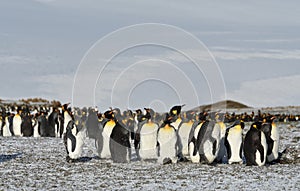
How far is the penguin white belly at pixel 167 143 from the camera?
12594 mm

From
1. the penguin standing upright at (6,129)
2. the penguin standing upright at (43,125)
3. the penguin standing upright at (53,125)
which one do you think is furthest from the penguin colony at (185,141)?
the penguin standing upright at (6,129)

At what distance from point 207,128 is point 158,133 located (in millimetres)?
1104

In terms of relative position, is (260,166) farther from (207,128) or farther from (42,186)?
(42,186)

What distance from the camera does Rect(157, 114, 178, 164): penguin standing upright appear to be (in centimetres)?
1259

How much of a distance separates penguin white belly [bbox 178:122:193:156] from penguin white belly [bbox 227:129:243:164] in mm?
1059

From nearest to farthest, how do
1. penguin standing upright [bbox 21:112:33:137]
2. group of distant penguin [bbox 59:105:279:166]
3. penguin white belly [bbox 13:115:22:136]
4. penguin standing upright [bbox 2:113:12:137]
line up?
group of distant penguin [bbox 59:105:279:166], penguin standing upright [bbox 21:112:33:137], penguin white belly [bbox 13:115:22:136], penguin standing upright [bbox 2:113:12:137]

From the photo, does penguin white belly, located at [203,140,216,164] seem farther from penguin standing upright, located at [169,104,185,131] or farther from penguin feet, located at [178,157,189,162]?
penguin standing upright, located at [169,104,185,131]

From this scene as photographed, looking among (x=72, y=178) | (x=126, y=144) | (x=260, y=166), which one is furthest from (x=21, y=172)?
(x=260, y=166)

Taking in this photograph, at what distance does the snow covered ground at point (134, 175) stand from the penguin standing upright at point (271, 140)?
453mm

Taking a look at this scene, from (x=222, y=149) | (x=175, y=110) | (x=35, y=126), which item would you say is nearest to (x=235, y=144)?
(x=222, y=149)

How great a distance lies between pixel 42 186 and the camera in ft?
31.9

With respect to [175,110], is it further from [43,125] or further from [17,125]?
[17,125]

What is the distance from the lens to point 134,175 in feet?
35.6

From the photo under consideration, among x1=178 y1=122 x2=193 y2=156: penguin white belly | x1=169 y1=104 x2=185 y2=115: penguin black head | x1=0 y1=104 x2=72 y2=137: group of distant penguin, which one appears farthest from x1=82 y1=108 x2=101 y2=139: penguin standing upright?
x1=178 y1=122 x2=193 y2=156: penguin white belly
